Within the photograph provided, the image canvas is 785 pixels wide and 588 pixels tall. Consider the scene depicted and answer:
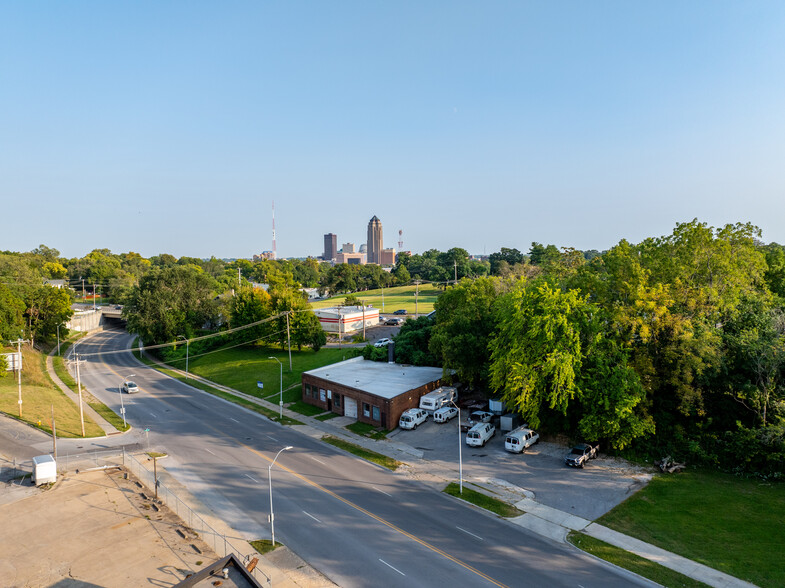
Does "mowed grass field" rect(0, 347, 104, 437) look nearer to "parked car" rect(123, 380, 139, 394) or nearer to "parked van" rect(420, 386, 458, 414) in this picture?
"parked car" rect(123, 380, 139, 394)

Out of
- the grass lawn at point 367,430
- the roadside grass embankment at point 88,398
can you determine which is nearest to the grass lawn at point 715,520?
the grass lawn at point 367,430

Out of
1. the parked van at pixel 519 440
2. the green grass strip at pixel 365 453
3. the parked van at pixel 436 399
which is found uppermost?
the parked van at pixel 436 399

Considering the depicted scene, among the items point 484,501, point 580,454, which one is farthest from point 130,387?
point 580,454

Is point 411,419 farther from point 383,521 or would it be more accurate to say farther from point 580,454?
point 383,521

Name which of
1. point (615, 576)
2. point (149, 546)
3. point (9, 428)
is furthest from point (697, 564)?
point (9, 428)

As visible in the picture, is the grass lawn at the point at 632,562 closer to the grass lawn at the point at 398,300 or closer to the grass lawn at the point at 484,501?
the grass lawn at the point at 484,501

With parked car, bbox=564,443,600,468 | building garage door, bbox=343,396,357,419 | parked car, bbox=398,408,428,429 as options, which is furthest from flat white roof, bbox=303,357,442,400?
parked car, bbox=564,443,600,468
